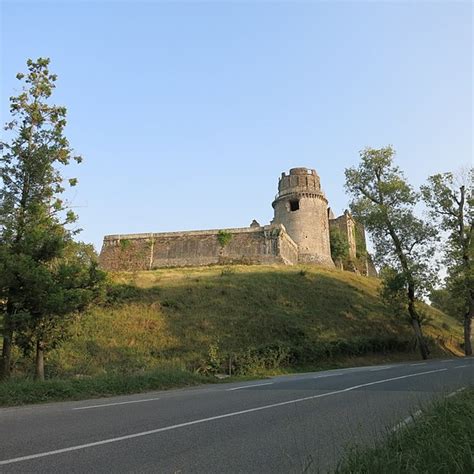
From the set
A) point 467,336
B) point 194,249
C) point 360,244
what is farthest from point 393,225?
point 360,244

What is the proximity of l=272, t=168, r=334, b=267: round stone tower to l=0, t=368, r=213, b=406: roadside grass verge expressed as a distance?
40.4 meters

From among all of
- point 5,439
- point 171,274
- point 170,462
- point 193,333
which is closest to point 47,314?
point 5,439

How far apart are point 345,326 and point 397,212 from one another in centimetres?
836

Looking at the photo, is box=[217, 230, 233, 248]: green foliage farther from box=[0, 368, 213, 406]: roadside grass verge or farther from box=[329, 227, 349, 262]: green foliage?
box=[0, 368, 213, 406]: roadside grass verge

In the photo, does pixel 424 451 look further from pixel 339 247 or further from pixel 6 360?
pixel 339 247

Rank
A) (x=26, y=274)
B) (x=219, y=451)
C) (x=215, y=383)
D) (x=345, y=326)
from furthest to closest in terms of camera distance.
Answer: (x=345, y=326) → (x=215, y=383) → (x=26, y=274) → (x=219, y=451)

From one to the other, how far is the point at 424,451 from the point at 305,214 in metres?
51.3

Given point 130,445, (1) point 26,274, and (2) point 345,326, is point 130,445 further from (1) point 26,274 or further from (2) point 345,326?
(2) point 345,326

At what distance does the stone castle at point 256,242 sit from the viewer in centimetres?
4781

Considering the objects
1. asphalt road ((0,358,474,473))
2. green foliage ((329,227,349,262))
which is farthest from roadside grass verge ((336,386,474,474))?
green foliage ((329,227,349,262))

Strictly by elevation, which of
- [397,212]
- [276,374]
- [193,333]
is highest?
[397,212]

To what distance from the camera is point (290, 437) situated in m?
6.18

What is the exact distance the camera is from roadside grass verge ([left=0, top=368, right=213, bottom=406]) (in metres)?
10.8

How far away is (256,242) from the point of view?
48000mm
